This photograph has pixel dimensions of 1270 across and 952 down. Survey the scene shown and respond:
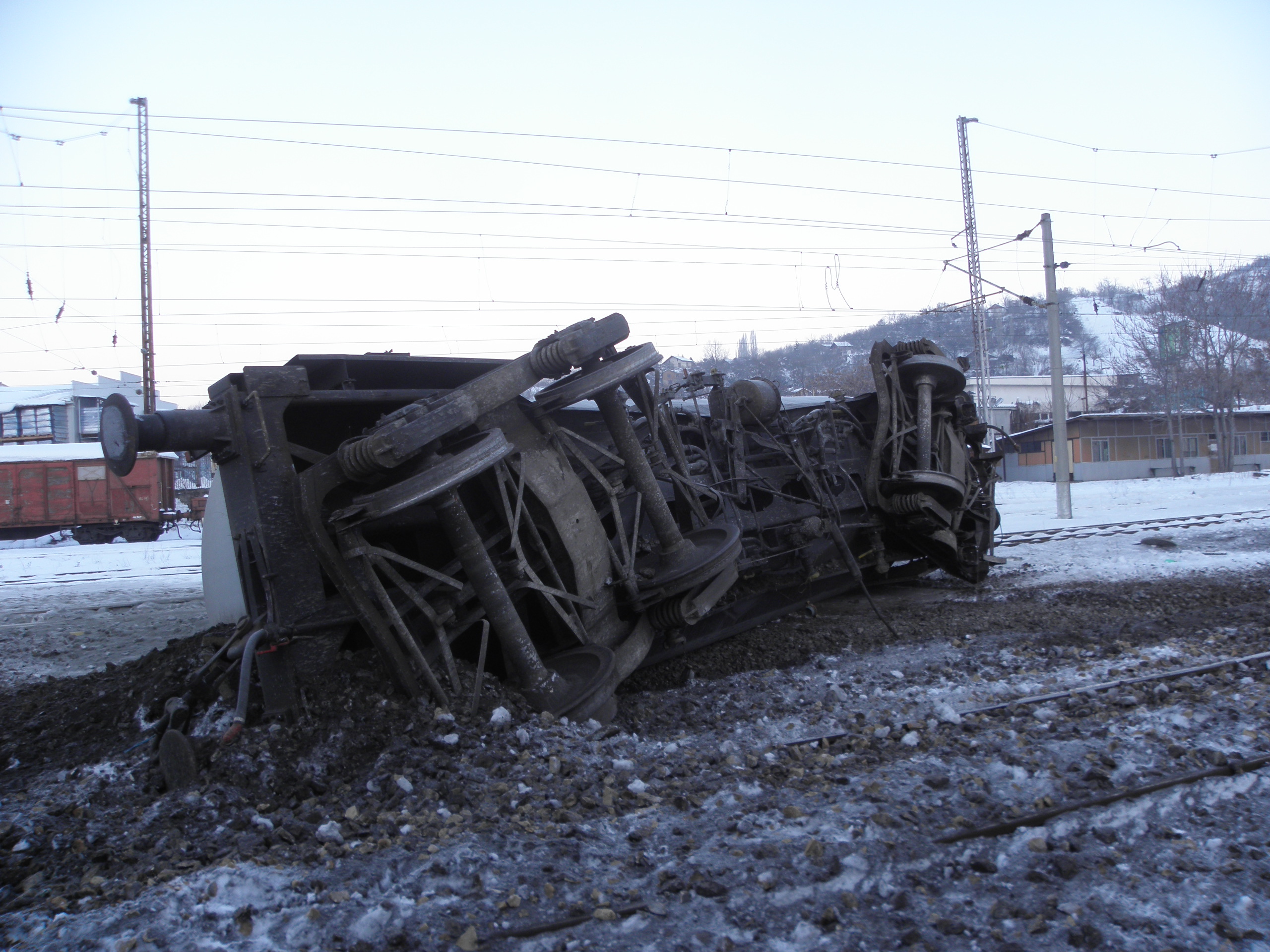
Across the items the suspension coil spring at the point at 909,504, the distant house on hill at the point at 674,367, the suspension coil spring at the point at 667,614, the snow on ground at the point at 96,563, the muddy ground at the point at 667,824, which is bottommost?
the muddy ground at the point at 667,824

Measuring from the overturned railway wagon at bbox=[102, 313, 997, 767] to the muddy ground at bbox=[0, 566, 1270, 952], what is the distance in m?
0.34

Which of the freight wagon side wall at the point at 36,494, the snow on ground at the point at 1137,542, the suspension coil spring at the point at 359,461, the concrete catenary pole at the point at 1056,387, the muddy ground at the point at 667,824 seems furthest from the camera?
the freight wagon side wall at the point at 36,494

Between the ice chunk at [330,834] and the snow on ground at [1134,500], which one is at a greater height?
the snow on ground at [1134,500]

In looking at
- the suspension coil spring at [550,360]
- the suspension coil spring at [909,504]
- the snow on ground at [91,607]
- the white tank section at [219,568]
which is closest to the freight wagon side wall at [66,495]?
the snow on ground at [91,607]

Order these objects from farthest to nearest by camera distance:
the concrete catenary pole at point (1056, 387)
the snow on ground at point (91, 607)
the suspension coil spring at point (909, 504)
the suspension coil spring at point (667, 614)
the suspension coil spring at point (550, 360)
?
the concrete catenary pole at point (1056, 387), the snow on ground at point (91, 607), the suspension coil spring at point (909, 504), the suspension coil spring at point (667, 614), the suspension coil spring at point (550, 360)

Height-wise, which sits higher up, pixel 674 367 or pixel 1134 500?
pixel 674 367

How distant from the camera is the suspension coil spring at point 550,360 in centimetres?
489

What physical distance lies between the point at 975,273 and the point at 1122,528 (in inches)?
461

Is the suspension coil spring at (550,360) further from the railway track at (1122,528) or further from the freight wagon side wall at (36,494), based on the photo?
the freight wagon side wall at (36,494)

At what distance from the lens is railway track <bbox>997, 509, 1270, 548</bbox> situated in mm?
13578

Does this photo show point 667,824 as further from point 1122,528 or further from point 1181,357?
point 1181,357

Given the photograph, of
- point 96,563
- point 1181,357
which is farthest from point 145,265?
point 1181,357

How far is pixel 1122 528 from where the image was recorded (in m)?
14.3

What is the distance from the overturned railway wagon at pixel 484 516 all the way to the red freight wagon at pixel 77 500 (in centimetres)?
2188
